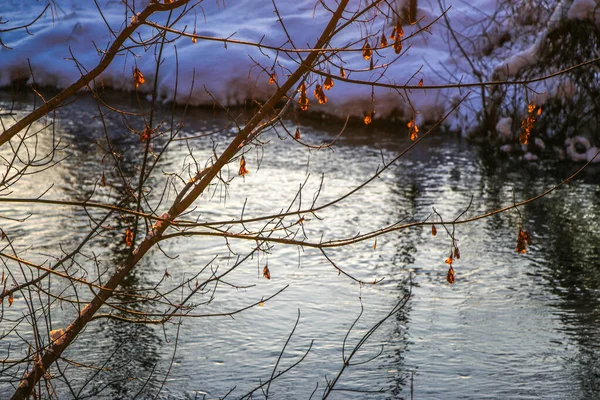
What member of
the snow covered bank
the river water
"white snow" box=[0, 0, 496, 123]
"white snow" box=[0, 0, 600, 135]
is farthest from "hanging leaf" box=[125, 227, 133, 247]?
"white snow" box=[0, 0, 496, 123]

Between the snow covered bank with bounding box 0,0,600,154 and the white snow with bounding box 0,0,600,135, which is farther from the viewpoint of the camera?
the white snow with bounding box 0,0,600,135

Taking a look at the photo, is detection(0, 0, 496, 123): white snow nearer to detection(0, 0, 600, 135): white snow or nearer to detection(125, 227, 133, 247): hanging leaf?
detection(0, 0, 600, 135): white snow

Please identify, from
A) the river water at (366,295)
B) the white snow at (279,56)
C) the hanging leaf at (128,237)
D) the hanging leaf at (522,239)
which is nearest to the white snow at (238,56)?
the white snow at (279,56)

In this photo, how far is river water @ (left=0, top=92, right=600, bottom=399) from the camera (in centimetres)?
512

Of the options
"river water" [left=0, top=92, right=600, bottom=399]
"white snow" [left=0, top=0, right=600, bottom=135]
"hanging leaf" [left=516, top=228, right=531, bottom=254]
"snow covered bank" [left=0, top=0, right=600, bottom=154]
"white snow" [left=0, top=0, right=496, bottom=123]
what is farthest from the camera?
"white snow" [left=0, top=0, right=496, bottom=123]

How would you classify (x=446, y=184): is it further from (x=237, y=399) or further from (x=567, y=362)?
(x=237, y=399)

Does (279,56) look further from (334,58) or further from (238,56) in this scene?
(334,58)

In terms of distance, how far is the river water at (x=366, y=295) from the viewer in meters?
5.12

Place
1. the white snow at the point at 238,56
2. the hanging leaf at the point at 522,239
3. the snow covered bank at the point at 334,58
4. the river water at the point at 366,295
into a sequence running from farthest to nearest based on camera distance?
1. the white snow at the point at 238,56
2. the snow covered bank at the point at 334,58
3. the river water at the point at 366,295
4. the hanging leaf at the point at 522,239

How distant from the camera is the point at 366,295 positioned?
6.67 metres

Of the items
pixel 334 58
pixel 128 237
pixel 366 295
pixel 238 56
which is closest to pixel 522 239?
pixel 128 237

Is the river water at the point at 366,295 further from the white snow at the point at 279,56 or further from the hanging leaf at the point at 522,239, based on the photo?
the white snow at the point at 279,56

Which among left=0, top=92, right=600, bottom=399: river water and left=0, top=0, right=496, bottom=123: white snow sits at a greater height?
left=0, top=0, right=496, bottom=123: white snow

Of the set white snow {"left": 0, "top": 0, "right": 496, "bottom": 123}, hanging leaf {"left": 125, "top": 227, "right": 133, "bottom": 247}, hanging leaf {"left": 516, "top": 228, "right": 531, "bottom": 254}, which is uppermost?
white snow {"left": 0, "top": 0, "right": 496, "bottom": 123}
